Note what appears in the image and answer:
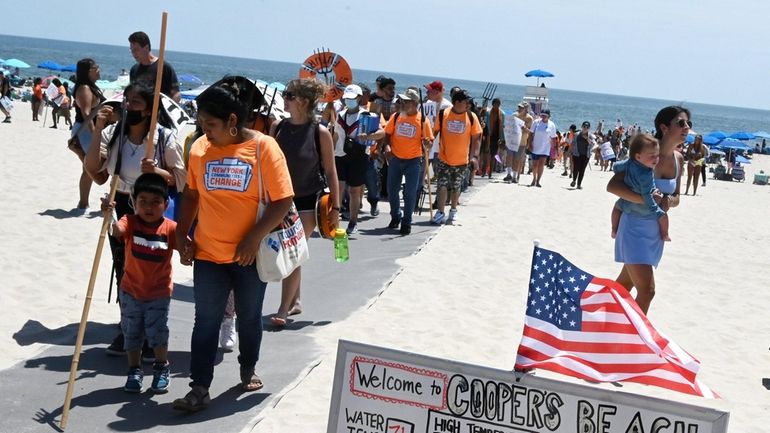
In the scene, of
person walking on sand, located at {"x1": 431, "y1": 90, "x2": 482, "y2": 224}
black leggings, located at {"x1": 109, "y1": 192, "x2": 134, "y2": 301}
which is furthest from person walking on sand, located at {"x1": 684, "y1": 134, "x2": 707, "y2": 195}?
black leggings, located at {"x1": 109, "y1": 192, "x2": 134, "y2": 301}

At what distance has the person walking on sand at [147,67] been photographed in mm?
7621

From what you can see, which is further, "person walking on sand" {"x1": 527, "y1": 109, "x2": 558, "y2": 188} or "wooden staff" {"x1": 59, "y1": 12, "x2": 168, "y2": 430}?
"person walking on sand" {"x1": 527, "y1": 109, "x2": 558, "y2": 188}

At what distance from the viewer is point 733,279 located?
1144 centimetres

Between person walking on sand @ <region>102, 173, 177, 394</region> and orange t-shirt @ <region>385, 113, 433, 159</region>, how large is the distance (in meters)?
6.80

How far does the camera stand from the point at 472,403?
3.82 m

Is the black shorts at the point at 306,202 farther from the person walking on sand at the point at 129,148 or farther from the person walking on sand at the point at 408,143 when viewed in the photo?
the person walking on sand at the point at 408,143

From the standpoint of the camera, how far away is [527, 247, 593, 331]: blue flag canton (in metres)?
4.05

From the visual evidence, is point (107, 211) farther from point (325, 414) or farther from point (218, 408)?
point (325, 414)

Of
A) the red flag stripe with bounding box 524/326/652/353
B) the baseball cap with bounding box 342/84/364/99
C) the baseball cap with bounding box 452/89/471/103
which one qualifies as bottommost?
the red flag stripe with bounding box 524/326/652/353

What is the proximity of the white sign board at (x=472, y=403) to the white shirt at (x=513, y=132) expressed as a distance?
18.4 meters

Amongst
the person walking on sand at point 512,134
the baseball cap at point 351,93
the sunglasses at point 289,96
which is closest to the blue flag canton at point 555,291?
the sunglasses at point 289,96

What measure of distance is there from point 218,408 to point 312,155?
2331mm

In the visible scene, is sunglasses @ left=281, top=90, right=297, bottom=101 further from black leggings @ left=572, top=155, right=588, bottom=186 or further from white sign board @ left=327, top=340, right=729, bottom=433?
black leggings @ left=572, top=155, right=588, bottom=186

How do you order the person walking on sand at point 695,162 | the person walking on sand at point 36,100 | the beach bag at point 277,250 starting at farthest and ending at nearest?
the person walking on sand at point 36,100 < the person walking on sand at point 695,162 < the beach bag at point 277,250
